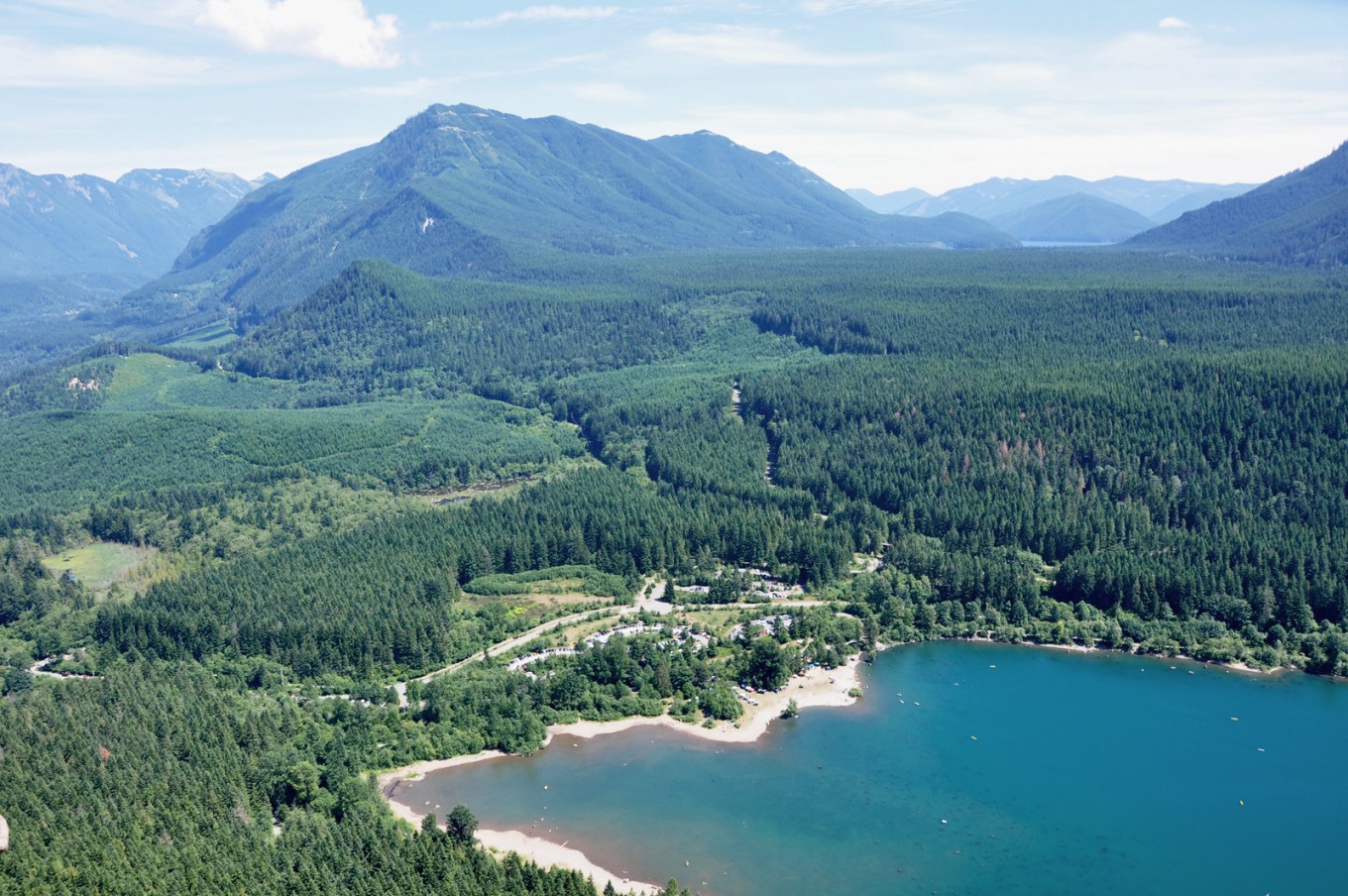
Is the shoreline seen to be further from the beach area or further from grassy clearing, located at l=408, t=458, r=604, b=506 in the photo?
grassy clearing, located at l=408, t=458, r=604, b=506

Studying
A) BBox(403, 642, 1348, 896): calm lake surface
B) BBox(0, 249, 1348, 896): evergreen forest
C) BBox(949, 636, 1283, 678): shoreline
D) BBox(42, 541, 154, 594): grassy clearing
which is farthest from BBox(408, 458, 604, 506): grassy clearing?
BBox(403, 642, 1348, 896): calm lake surface

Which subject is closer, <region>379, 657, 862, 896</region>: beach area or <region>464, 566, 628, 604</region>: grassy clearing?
<region>379, 657, 862, 896</region>: beach area

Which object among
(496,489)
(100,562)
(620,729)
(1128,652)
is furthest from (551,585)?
(1128,652)

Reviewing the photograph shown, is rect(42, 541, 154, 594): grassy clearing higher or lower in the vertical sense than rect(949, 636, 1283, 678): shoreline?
higher

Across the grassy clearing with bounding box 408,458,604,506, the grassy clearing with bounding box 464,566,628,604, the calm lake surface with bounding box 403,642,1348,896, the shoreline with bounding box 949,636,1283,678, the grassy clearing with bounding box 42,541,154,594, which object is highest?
the grassy clearing with bounding box 408,458,604,506

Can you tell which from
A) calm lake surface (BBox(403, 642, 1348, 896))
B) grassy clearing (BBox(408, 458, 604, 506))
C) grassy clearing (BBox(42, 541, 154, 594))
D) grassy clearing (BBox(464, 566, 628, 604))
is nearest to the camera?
calm lake surface (BBox(403, 642, 1348, 896))


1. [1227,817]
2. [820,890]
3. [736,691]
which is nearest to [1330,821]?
[1227,817]

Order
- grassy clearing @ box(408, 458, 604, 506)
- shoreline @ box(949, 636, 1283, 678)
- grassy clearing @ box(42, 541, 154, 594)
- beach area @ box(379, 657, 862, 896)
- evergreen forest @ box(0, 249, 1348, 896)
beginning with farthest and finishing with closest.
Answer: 1. grassy clearing @ box(408, 458, 604, 506)
2. grassy clearing @ box(42, 541, 154, 594)
3. shoreline @ box(949, 636, 1283, 678)
4. evergreen forest @ box(0, 249, 1348, 896)
5. beach area @ box(379, 657, 862, 896)

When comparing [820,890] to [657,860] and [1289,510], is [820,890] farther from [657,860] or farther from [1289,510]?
[1289,510]
